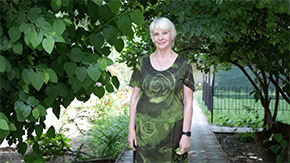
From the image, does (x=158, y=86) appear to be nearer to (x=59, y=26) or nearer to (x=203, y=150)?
(x=59, y=26)

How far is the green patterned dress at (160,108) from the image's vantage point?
260 cm

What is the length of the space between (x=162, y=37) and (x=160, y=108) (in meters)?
0.54

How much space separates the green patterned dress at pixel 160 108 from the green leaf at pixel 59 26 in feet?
3.90

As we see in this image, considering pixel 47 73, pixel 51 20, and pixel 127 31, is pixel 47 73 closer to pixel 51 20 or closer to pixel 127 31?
pixel 51 20

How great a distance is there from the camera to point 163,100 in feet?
8.57

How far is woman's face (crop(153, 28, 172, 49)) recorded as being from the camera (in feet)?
8.35

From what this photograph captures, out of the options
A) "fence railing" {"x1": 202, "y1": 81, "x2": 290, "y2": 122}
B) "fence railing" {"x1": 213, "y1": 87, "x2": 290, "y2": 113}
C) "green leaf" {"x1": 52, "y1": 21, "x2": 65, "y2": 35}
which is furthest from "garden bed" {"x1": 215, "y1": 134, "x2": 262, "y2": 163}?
"green leaf" {"x1": 52, "y1": 21, "x2": 65, "y2": 35}

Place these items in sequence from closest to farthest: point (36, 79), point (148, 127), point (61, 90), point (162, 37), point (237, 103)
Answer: point (36, 79), point (61, 90), point (162, 37), point (148, 127), point (237, 103)

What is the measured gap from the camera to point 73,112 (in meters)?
8.43

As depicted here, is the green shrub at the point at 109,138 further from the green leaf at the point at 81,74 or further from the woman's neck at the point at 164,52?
the green leaf at the point at 81,74

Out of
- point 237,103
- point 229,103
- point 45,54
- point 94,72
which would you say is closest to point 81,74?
point 94,72

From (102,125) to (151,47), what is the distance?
2634 millimetres

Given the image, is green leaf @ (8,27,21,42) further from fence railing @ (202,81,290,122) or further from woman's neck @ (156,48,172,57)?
fence railing @ (202,81,290,122)

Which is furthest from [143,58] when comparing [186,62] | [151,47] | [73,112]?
[73,112]
